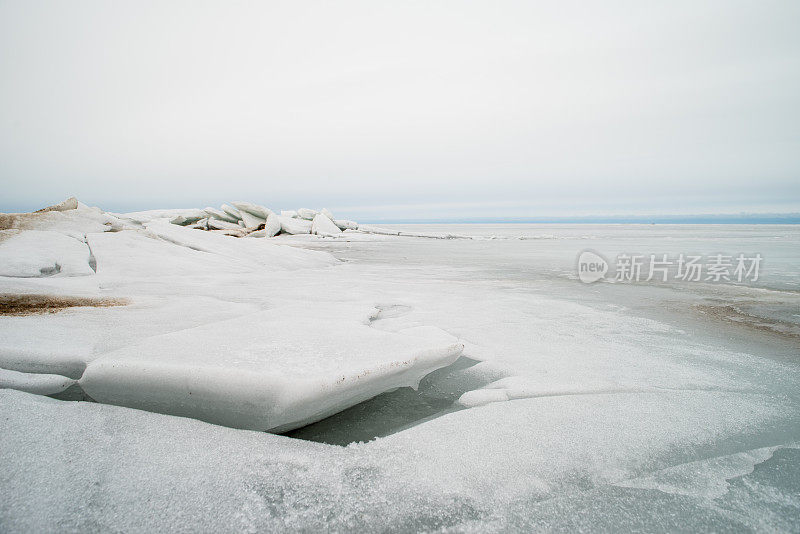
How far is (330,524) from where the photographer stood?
32.2 inches

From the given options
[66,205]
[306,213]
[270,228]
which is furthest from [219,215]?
[66,205]

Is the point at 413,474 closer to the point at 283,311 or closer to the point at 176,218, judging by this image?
the point at 283,311

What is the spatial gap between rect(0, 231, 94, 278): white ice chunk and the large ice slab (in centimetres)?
262

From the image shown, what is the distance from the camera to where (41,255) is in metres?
3.45

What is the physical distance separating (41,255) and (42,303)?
1853mm

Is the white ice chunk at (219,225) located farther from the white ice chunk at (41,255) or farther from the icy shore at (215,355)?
the icy shore at (215,355)

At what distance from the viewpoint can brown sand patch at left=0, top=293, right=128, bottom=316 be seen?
76.9 inches

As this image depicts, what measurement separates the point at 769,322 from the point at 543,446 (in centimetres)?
254

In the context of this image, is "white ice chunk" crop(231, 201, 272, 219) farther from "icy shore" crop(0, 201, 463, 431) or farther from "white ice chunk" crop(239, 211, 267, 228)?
"icy shore" crop(0, 201, 463, 431)

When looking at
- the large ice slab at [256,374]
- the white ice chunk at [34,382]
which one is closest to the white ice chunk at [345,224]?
the large ice slab at [256,374]

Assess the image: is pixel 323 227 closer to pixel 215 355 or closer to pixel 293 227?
pixel 293 227

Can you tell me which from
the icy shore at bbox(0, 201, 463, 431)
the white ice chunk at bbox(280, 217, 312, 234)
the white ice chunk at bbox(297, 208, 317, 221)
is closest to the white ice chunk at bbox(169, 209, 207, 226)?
the white ice chunk at bbox(280, 217, 312, 234)

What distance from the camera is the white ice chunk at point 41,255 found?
3098mm

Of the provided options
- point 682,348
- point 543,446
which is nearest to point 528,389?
point 543,446
